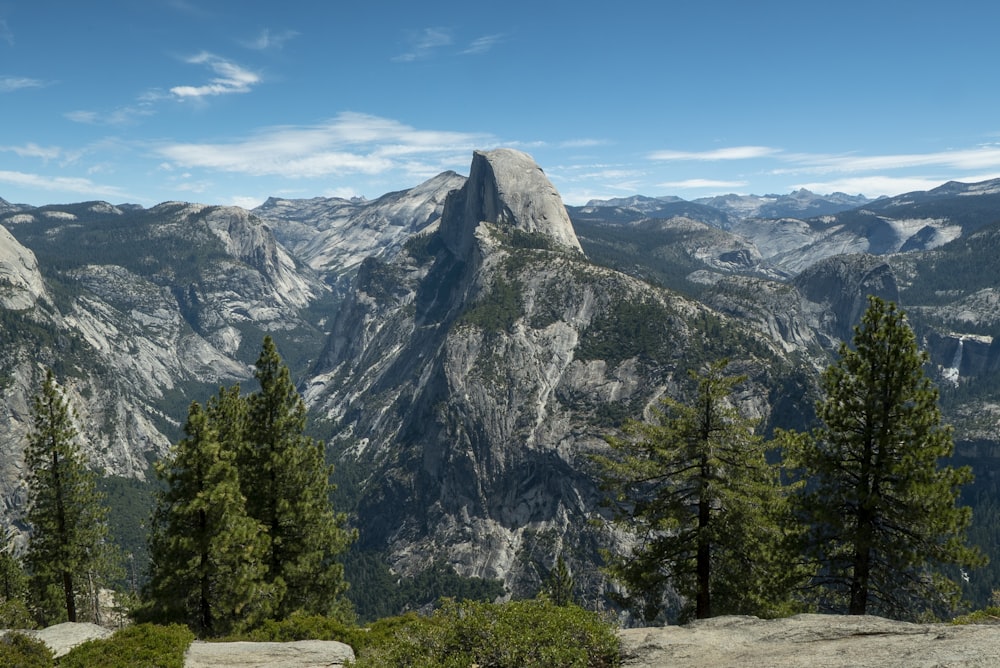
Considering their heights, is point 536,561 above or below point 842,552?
below

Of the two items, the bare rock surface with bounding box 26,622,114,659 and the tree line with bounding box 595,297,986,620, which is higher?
the tree line with bounding box 595,297,986,620

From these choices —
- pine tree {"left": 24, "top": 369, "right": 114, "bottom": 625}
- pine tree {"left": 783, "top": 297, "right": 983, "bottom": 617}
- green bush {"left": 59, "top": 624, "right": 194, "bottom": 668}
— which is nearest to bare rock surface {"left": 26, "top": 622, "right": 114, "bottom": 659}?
green bush {"left": 59, "top": 624, "right": 194, "bottom": 668}

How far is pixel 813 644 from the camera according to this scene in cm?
1800

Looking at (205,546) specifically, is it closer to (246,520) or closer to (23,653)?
(246,520)

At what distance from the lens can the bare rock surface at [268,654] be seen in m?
21.5

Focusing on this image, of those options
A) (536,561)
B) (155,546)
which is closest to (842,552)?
(155,546)

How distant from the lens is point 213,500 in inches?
1115

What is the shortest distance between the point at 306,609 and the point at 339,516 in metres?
5.70

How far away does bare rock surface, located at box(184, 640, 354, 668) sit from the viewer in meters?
21.5

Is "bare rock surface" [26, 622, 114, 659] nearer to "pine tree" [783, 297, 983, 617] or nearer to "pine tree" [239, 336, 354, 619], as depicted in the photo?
"pine tree" [239, 336, 354, 619]

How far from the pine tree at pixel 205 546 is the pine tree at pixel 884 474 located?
86.2 feet

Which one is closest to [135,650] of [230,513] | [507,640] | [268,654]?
[268,654]

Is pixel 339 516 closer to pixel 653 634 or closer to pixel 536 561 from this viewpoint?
pixel 653 634

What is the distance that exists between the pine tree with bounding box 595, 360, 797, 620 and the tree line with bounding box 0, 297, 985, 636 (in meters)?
0.08
